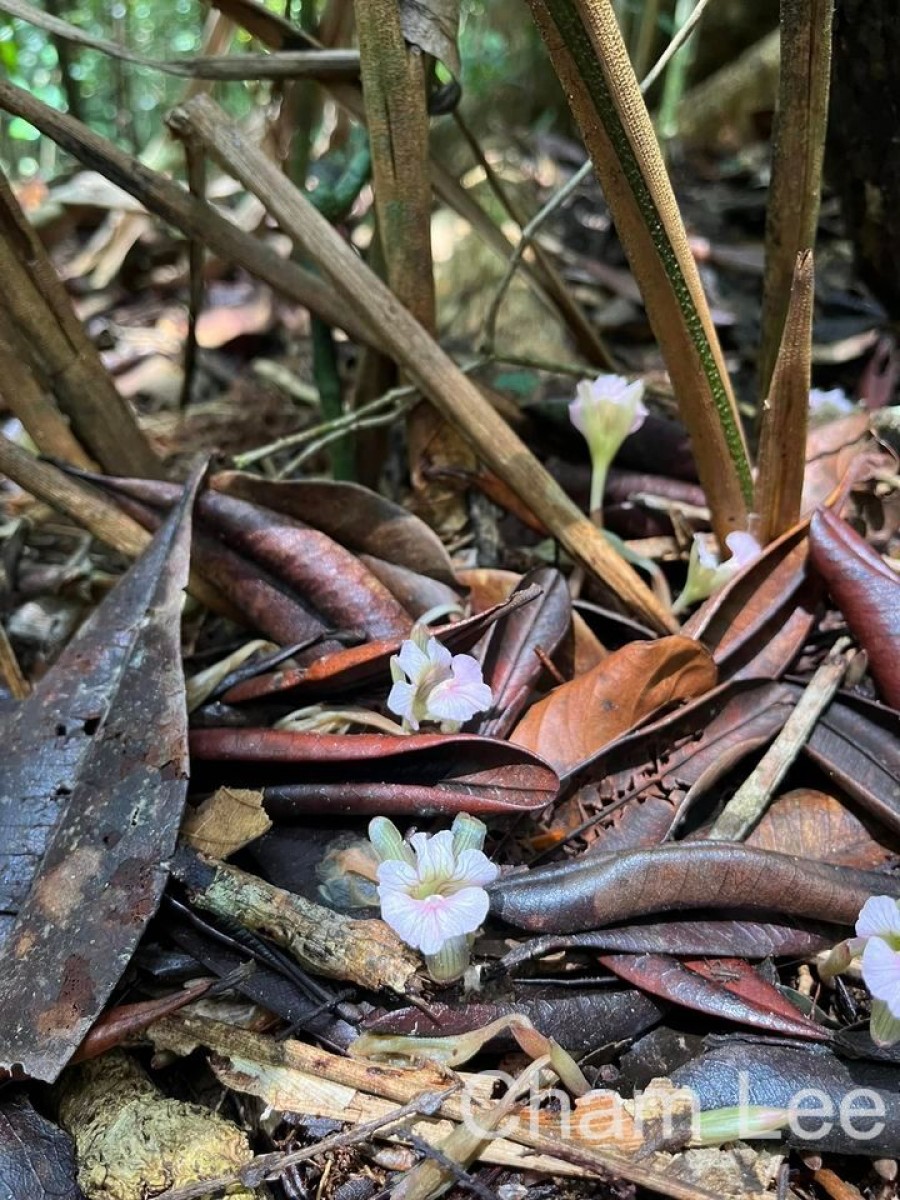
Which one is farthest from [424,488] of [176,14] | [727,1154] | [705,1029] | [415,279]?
[176,14]

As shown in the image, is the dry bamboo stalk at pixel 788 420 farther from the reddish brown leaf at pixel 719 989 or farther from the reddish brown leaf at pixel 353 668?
the reddish brown leaf at pixel 719 989

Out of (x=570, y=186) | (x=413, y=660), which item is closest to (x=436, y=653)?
(x=413, y=660)

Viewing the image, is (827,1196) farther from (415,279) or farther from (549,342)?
(549,342)

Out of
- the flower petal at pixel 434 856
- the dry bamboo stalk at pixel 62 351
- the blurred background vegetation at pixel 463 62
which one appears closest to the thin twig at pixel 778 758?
the flower petal at pixel 434 856

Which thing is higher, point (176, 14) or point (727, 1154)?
point (176, 14)

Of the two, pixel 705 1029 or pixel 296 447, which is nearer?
pixel 705 1029

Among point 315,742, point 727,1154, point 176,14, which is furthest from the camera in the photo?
point 176,14
